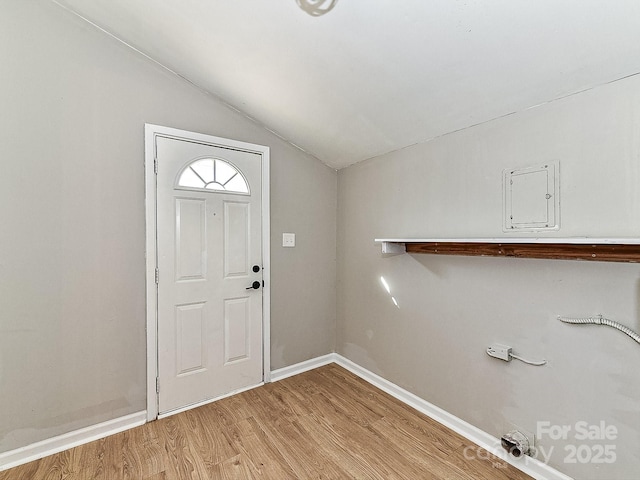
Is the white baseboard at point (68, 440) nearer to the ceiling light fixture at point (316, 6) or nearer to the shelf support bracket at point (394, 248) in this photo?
the shelf support bracket at point (394, 248)

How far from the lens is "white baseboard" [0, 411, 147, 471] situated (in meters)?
1.69

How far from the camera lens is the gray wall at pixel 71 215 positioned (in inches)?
67.6

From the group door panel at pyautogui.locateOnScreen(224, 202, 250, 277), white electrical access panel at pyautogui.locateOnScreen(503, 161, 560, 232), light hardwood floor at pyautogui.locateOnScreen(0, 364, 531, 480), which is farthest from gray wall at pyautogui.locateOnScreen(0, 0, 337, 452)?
white electrical access panel at pyautogui.locateOnScreen(503, 161, 560, 232)

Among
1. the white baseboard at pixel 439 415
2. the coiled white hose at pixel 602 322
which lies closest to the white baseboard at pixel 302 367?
the white baseboard at pixel 439 415

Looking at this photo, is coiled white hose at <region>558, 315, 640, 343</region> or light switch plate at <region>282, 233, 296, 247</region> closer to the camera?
coiled white hose at <region>558, 315, 640, 343</region>

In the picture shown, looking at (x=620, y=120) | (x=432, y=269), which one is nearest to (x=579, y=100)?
(x=620, y=120)

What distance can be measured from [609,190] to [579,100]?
18.6 inches

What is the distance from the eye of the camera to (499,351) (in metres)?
1.71

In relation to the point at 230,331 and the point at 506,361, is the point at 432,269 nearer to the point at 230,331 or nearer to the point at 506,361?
the point at 506,361

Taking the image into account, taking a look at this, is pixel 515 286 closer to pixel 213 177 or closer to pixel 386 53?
pixel 386 53

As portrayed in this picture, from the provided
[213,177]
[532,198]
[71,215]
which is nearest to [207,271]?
[213,177]

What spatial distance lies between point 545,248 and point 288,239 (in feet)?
6.39

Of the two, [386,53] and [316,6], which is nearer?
[316,6]

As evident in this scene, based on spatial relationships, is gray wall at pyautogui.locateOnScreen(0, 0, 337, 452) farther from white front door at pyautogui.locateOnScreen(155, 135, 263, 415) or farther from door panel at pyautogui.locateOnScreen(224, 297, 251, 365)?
door panel at pyautogui.locateOnScreen(224, 297, 251, 365)
